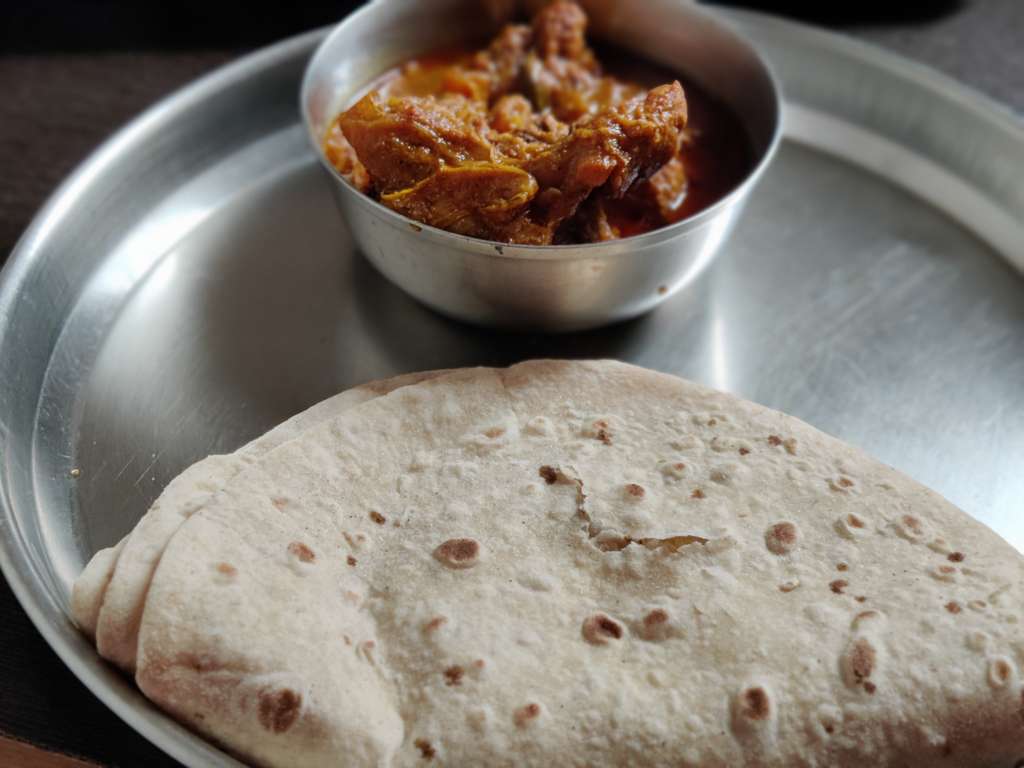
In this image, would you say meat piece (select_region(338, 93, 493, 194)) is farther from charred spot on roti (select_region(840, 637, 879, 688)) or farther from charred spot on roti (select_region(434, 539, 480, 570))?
charred spot on roti (select_region(840, 637, 879, 688))

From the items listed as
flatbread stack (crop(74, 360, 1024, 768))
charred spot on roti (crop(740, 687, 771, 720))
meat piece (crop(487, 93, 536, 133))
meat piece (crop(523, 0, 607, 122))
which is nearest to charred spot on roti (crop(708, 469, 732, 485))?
flatbread stack (crop(74, 360, 1024, 768))

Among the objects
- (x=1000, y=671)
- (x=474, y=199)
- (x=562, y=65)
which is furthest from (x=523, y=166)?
(x=1000, y=671)

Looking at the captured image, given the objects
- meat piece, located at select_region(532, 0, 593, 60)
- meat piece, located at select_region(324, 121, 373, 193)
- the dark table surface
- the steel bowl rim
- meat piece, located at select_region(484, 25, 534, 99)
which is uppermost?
meat piece, located at select_region(532, 0, 593, 60)

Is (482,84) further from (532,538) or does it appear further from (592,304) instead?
(532,538)

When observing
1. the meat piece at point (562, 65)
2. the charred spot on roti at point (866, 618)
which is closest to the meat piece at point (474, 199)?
the meat piece at point (562, 65)

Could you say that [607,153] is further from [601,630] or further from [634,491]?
[601,630]

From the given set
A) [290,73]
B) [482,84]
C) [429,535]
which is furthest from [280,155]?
[429,535]
